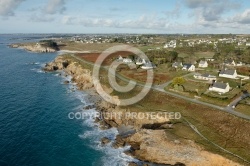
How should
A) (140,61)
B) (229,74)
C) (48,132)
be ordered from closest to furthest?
(48,132) < (229,74) < (140,61)

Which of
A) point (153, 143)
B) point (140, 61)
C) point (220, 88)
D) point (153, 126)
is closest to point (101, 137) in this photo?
point (153, 143)

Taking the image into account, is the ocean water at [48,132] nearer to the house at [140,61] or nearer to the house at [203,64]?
the house at [140,61]

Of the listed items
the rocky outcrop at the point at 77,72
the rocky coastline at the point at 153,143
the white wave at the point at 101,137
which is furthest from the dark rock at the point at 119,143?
the rocky outcrop at the point at 77,72

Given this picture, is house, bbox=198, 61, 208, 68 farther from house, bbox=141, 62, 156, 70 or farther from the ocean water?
the ocean water

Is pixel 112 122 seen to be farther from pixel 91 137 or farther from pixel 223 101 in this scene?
pixel 223 101

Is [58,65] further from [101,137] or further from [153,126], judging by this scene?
[153,126]

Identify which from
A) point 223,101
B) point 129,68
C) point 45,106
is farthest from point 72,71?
point 223,101
